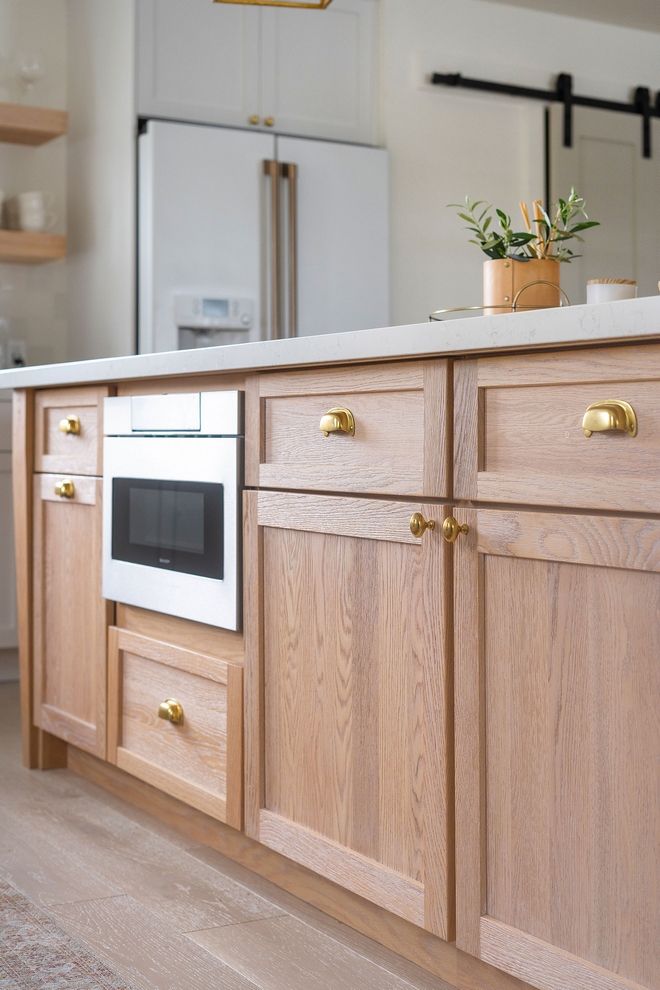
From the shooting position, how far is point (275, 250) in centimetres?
367

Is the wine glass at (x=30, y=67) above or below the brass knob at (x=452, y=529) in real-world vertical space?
above

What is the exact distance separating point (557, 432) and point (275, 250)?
8.61 feet

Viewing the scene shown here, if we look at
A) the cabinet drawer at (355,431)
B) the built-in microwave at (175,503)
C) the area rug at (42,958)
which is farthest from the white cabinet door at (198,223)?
the area rug at (42,958)

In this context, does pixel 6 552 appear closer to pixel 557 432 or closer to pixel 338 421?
pixel 338 421

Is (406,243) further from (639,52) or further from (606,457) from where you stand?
(606,457)

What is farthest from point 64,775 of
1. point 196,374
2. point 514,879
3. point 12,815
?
point 514,879

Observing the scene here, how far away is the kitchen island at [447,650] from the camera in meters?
1.13

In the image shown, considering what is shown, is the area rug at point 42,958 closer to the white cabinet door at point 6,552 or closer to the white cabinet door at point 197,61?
the white cabinet door at point 6,552

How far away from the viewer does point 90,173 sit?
3773 millimetres

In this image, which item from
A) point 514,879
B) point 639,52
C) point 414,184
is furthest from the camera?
point 639,52

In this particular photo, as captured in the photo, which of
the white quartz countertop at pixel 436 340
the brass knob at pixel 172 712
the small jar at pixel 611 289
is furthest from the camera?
the brass knob at pixel 172 712

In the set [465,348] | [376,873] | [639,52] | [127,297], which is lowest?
[376,873]

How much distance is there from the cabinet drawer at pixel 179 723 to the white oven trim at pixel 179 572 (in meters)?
0.08

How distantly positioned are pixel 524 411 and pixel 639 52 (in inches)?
150
